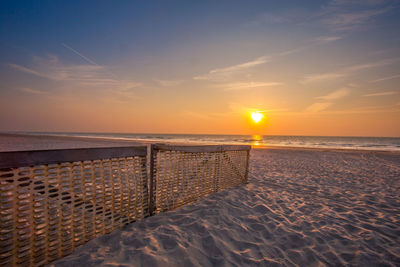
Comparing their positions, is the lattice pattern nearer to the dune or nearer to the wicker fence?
the wicker fence

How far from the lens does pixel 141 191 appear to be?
3.48 meters

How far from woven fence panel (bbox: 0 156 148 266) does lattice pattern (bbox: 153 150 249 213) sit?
1.61 ft

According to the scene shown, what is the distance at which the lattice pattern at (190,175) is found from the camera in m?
3.81

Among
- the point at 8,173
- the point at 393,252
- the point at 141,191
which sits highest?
the point at 8,173

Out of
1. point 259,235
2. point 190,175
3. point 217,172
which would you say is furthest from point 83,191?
point 217,172

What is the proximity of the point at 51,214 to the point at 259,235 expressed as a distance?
305cm

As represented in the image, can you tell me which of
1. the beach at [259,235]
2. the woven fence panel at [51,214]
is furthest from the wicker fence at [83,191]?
the beach at [259,235]

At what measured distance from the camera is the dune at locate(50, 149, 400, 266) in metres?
2.48

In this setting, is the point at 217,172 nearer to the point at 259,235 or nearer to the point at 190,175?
the point at 190,175

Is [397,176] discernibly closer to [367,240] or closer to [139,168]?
[367,240]


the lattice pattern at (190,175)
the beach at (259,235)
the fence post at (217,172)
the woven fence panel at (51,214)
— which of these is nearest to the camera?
the woven fence panel at (51,214)

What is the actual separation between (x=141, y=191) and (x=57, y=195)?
1292mm

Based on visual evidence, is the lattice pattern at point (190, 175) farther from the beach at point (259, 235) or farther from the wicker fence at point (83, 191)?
the beach at point (259, 235)

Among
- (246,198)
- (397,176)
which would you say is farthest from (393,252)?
(397,176)
